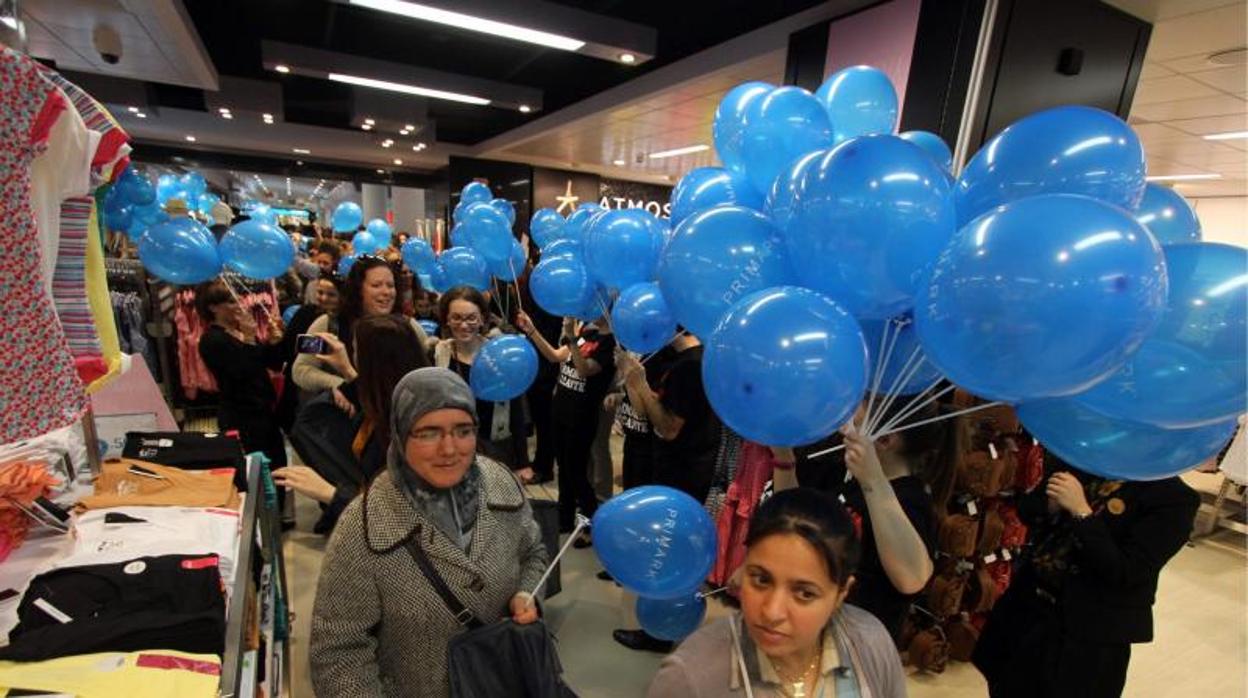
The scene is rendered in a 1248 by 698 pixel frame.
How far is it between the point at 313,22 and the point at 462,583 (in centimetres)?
631

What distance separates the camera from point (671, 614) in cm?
187

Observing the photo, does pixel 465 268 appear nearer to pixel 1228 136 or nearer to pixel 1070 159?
pixel 1070 159

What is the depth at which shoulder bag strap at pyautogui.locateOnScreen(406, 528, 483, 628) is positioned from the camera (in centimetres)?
130

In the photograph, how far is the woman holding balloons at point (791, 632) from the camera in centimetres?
99

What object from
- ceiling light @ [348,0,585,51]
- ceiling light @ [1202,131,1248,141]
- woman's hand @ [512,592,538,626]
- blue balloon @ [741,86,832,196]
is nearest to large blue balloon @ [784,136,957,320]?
blue balloon @ [741,86,832,196]

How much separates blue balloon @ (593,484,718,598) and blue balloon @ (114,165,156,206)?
11.6 ft

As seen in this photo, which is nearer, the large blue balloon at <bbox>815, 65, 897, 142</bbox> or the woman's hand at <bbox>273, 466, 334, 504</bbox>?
the woman's hand at <bbox>273, 466, 334, 504</bbox>

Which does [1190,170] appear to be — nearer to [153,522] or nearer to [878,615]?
[878,615]

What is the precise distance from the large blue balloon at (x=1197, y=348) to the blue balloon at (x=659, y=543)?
0.96m

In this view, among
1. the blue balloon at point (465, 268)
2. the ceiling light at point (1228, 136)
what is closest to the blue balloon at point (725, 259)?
the blue balloon at point (465, 268)

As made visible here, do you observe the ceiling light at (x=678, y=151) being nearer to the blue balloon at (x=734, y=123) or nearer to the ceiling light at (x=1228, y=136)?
the ceiling light at (x=1228, y=136)

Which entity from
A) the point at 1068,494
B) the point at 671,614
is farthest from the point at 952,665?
the point at 671,614

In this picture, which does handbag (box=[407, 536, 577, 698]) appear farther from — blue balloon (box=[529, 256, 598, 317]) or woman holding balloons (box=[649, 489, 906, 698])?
blue balloon (box=[529, 256, 598, 317])

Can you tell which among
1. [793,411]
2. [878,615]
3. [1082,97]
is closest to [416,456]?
[793,411]
